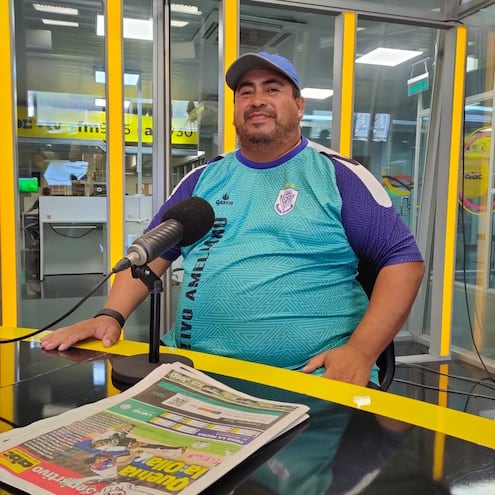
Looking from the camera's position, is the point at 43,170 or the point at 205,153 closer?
the point at 205,153

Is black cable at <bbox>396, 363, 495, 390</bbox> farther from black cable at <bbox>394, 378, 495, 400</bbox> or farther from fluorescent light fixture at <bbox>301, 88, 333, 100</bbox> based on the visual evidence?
fluorescent light fixture at <bbox>301, 88, 333, 100</bbox>

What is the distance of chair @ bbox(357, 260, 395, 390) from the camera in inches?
52.4


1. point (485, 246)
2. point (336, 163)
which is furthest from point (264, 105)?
point (485, 246)

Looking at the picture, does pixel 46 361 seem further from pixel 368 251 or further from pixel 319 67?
pixel 319 67

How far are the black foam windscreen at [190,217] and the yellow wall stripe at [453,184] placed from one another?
3.19 meters

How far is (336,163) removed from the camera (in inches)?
57.2

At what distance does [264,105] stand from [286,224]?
0.43m

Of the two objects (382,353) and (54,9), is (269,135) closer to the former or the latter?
(382,353)

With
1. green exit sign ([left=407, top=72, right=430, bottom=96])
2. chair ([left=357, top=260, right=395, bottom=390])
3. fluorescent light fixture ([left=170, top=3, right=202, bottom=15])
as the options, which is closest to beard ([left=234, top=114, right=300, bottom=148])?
chair ([left=357, top=260, right=395, bottom=390])

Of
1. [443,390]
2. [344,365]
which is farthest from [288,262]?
[443,390]

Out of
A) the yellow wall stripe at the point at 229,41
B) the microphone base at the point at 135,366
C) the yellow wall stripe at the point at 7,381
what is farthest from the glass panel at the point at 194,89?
the microphone base at the point at 135,366

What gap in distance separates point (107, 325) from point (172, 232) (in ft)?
1.51

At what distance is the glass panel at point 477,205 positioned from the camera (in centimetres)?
366

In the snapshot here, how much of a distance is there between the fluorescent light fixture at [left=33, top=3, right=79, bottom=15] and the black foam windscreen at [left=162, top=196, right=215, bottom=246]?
330 centimetres
